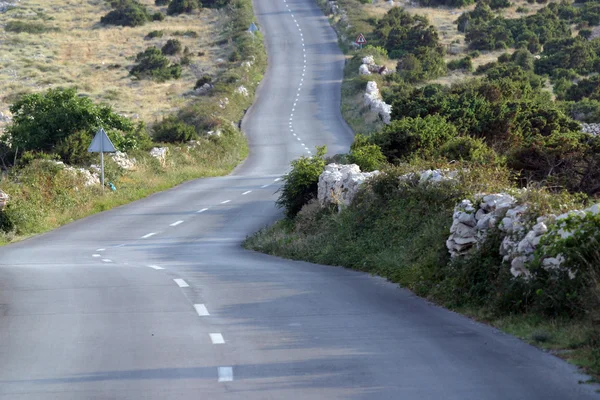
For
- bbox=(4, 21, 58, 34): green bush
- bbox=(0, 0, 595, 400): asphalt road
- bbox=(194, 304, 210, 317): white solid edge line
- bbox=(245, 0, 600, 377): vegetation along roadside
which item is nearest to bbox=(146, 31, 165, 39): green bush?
bbox=(4, 21, 58, 34): green bush

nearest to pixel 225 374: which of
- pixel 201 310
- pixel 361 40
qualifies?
pixel 201 310

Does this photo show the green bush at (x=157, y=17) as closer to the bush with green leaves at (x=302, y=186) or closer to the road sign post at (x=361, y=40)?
the road sign post at (x=361, y=40)

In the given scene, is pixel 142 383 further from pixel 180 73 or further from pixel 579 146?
pixel 180 73

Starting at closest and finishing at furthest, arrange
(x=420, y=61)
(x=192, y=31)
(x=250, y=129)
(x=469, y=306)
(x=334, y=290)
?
(x=469, y=306) → (x=334, y=290) → (x=250, y=129) → (x=420, y=61) → (x=192, y=31)

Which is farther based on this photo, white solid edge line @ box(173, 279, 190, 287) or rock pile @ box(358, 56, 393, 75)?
rock pile @ box(358, 56, 393, 75)

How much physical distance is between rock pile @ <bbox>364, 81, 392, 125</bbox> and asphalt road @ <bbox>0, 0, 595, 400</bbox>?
29807mm

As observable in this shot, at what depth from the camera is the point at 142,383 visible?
8188 mm

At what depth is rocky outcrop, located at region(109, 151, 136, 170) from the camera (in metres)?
38.2

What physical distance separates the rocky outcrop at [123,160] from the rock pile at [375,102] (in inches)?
614

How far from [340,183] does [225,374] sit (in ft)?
48.9

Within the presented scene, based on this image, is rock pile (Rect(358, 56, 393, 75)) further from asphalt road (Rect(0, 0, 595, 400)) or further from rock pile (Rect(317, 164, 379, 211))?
asphalt road (Rect(0, 0, 595, 400))

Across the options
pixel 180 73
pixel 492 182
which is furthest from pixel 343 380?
pixel 180 73

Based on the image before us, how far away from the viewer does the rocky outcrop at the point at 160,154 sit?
41.8 metres

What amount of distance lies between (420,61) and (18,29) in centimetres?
4611
